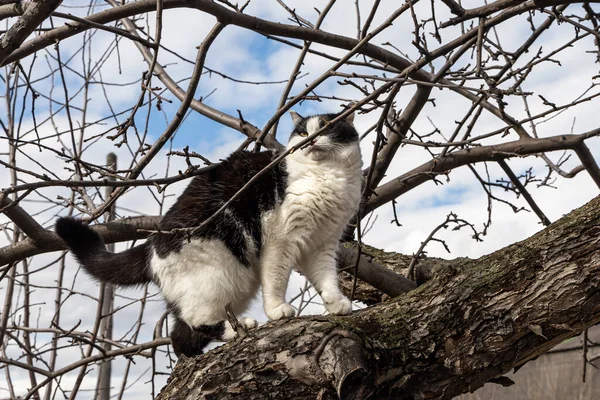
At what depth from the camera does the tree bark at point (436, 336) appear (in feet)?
6.52

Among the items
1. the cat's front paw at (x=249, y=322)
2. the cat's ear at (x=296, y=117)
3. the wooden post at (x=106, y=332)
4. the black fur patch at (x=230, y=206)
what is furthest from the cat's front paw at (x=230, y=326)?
the wooden post at (x=106, y=332)

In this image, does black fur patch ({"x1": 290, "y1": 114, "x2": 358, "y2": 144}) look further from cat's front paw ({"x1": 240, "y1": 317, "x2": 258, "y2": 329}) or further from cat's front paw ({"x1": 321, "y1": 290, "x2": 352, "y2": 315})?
cat's front paw ({"x1": 240, "y1": 317, "x2": 258, "y2": 329})

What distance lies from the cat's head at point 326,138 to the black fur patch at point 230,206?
18cm

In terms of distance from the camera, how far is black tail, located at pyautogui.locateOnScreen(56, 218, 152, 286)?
112 inches

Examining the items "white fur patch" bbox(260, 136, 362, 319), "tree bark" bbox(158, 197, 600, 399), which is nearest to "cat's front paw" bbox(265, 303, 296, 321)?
"white fur patch" bbox(260, 136, 362, 319)

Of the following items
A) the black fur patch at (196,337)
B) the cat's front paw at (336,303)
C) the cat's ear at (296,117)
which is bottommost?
the cat's front paw at (336,303)

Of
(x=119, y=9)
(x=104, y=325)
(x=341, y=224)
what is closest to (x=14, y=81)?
(x=104, y=325)

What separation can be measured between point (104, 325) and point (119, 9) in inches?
89.3

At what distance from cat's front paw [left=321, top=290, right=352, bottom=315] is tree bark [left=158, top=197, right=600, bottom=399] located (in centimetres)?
28

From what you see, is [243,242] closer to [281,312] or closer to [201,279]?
[201,279]

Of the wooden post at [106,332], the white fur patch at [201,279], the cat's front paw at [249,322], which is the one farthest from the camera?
the wooden post at [106,332]

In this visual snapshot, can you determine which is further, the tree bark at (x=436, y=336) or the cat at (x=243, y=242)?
the cat at (x=243, y=242)

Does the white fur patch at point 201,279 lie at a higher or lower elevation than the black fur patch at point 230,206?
lower

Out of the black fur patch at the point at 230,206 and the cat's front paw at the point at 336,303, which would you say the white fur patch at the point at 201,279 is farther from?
the cat's front paw at the point at 336,303
